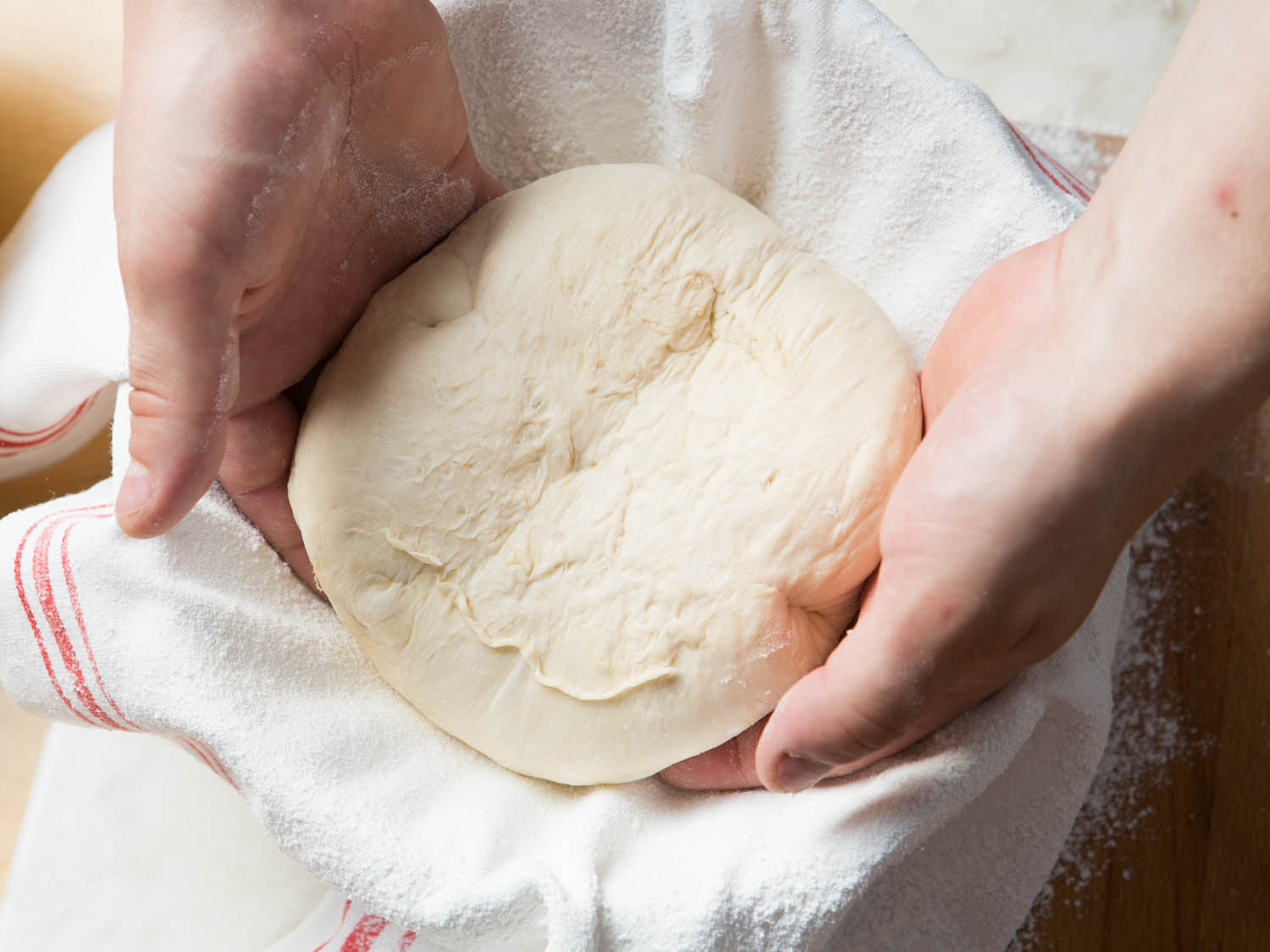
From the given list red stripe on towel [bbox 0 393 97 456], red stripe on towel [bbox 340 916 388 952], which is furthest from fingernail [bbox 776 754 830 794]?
red stripe on towel [bbox 0 393 97 456]

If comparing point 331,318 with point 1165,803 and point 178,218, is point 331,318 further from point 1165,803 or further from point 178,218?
point 1165,803

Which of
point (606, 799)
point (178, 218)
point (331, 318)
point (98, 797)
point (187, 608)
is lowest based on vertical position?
point (98, 797)

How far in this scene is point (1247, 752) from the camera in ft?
2.26

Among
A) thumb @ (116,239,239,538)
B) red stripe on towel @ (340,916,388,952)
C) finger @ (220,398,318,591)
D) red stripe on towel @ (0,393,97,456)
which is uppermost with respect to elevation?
thumb @ (116,239,239,538)

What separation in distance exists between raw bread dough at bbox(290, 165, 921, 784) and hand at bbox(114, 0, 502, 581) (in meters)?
0.04

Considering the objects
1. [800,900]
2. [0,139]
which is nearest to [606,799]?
[800,900]

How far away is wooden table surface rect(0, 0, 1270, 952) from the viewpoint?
26.8 inches

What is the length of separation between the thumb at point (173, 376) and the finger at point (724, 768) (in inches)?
13.1

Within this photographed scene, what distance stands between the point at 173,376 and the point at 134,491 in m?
0.07

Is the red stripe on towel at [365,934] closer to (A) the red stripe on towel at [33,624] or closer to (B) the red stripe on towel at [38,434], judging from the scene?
(A) the red stripe on towel at [33,624]

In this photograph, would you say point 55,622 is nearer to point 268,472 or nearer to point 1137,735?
point 268,472

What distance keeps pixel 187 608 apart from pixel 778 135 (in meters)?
0.51

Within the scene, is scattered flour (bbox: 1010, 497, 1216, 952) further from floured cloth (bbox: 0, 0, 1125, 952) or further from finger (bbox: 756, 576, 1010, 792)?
finger (bbox: 756, 576, 1010, 792)

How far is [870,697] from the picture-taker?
464 mm
